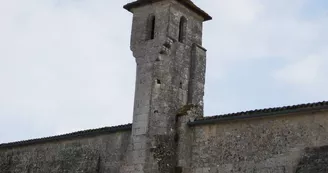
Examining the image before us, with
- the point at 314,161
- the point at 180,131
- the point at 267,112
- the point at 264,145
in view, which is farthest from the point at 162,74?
the point at 314,161

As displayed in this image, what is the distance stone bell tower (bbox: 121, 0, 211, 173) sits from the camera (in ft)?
45.3

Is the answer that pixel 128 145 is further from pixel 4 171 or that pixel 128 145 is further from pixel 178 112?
pixel 4 171

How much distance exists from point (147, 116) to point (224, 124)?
2038 millimetres

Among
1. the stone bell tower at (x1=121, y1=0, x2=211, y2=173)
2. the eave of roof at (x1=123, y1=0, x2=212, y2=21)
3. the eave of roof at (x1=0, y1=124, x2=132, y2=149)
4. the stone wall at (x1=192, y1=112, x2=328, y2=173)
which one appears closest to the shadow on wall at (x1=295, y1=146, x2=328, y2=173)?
the stone wall at (x1=192, y1=112, x2=328, y2=173)

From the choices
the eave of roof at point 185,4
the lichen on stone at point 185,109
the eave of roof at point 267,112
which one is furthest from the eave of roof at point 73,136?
the eave of roof at point 185,4

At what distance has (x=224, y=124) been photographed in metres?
13.3

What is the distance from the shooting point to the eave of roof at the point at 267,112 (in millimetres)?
11773

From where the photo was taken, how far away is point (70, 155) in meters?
16.4

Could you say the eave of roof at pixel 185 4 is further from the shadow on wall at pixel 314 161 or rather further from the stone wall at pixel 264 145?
the shadow on wall at pixel 314 161

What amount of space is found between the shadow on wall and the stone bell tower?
3.35 m

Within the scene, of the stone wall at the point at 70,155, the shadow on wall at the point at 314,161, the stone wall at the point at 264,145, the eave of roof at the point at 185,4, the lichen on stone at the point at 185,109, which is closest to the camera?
the shadow on wall at the point at 314,161

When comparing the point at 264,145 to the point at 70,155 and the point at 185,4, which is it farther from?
the point at 70,155

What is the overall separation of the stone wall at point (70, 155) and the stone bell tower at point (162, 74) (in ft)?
3.19

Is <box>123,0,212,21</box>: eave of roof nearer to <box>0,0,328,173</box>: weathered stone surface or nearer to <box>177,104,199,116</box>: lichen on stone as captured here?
<box>0,0,328,173</box>: weathered stone surface
